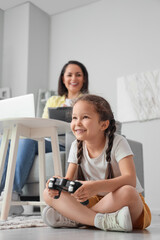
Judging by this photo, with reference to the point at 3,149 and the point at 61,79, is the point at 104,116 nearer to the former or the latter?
the point at 3,149

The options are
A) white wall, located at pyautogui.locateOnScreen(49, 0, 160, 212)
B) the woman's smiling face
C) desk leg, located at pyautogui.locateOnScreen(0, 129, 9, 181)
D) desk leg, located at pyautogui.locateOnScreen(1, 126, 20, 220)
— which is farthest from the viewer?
white wall, located at pyautogui.locateOnScreen(49, 0, 160, 212)

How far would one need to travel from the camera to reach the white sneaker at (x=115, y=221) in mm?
1033

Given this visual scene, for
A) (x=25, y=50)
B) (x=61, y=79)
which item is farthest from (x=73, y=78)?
(x=25, y=50)

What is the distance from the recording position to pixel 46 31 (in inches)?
167

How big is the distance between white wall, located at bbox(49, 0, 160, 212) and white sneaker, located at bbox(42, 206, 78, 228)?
2118mm

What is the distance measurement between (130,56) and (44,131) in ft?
6.91

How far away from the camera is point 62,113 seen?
1902 mm

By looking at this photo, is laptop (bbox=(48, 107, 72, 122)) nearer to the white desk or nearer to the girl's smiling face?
the white desk

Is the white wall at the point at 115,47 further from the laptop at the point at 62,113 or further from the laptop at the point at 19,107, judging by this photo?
the laptop at the point at 19,107

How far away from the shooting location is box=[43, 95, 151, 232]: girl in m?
1.08

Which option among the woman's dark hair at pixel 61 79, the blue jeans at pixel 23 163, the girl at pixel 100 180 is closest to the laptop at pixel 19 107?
the blue jeans at pixel 23 163

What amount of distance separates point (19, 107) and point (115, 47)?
2215 millimetres

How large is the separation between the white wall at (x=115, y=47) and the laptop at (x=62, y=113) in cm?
159

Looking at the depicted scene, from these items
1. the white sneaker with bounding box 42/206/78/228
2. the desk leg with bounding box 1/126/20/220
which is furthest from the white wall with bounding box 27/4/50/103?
the white sneaker with bounding box 42/206/78/228
